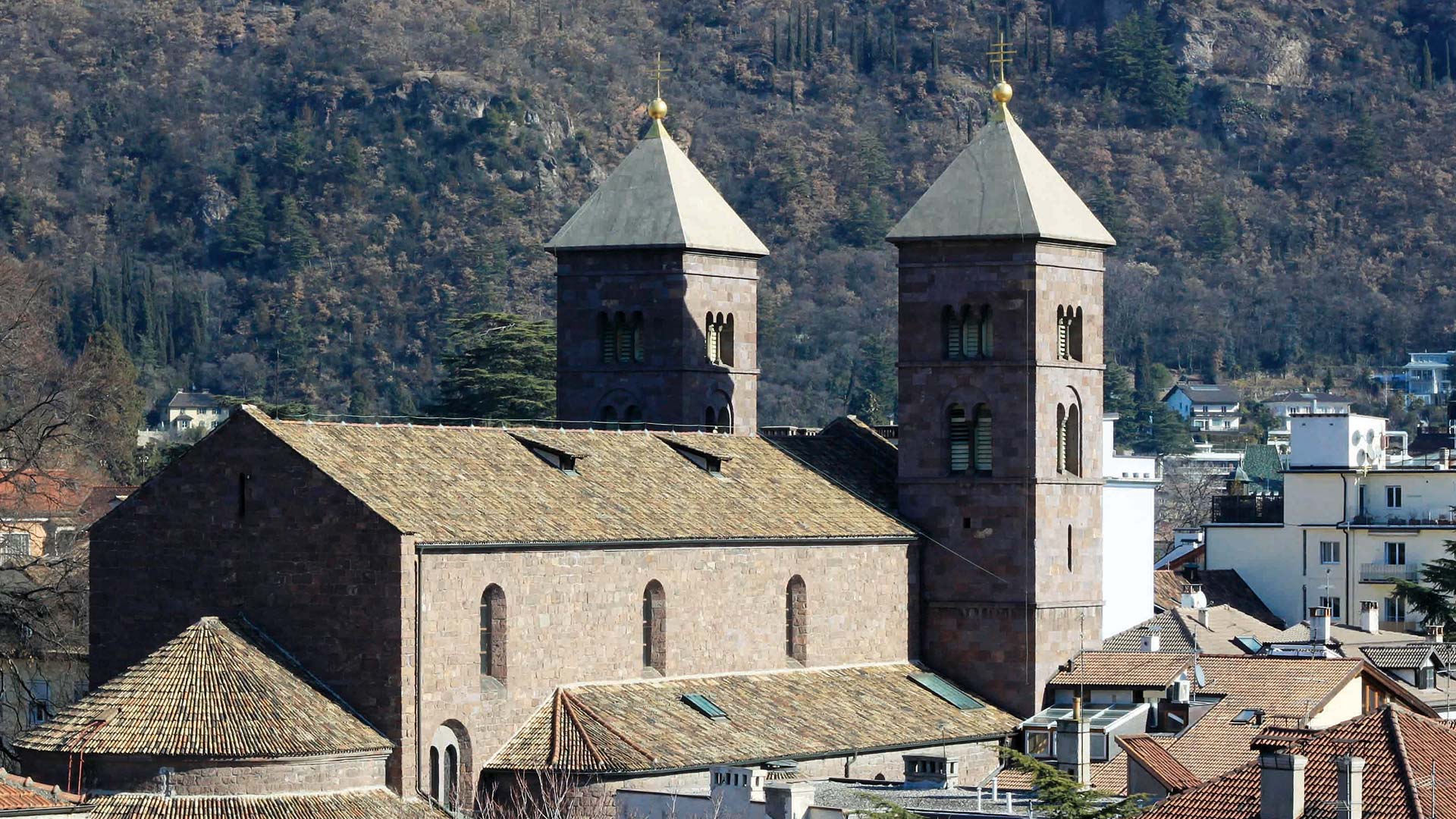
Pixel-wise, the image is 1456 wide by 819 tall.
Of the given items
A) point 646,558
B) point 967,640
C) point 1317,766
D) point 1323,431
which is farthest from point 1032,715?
point 1323,431

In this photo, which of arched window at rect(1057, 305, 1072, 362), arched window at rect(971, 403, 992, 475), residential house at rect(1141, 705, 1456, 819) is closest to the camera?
residential house at rect(1141, 705, 1456, 819)

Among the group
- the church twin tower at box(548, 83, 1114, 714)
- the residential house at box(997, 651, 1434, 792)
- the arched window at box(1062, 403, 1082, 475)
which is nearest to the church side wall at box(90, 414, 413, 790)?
the residential house at box(997, 651, 1434, 792)

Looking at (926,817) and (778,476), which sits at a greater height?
(778,476)

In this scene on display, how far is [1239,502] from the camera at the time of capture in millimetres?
121250

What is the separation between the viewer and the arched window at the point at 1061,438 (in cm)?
8412

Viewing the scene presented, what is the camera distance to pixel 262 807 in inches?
2505

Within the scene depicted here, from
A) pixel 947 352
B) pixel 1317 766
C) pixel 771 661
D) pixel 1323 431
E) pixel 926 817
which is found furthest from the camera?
pixel 1323 431

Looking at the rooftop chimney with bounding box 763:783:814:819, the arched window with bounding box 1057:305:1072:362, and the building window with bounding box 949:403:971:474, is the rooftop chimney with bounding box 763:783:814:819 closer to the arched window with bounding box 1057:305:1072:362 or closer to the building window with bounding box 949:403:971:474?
the building window with bounding box 949:403:971:474

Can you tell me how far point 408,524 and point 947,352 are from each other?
2046cm

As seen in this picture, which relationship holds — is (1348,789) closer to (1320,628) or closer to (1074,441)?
(1074,441)

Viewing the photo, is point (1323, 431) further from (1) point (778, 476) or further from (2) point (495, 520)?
(2) point (495, 520)

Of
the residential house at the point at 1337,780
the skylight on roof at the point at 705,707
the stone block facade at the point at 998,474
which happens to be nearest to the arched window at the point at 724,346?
the stone block facade at the point at 998,474

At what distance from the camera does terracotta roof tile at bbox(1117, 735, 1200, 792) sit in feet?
210

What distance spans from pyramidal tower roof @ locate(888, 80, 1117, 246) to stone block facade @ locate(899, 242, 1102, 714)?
1.33ft
